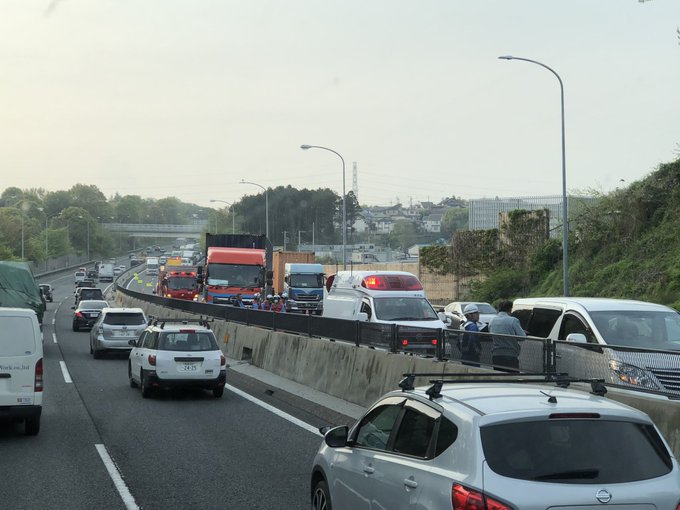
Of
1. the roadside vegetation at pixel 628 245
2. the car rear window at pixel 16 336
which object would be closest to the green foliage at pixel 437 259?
the roadside vegetation at pixel 628 245

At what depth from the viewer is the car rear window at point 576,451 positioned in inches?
197

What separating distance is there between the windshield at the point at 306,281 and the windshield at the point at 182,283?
12.0 metres

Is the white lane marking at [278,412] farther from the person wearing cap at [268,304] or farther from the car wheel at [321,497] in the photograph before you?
the person wearing cap at [268,304]

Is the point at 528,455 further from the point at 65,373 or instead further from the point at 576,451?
the point at 65,373

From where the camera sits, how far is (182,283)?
62.1 metres

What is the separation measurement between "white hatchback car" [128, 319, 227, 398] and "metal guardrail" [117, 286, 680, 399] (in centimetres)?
259

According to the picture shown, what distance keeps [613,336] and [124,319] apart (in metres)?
20.2

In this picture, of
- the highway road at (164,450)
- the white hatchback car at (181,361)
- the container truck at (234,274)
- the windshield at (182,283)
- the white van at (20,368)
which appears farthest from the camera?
the windshield at (182,283)

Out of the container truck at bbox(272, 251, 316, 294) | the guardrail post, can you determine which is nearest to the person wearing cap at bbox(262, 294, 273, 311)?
the guardrail post

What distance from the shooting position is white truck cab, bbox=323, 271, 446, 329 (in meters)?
24.3

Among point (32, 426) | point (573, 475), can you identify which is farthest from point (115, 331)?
point (573, 475)

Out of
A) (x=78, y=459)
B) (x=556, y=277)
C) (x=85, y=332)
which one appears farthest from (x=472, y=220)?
(x=78, y=459)

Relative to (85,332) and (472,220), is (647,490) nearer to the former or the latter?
(85,332)

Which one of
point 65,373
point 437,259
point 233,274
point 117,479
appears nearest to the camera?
point 117,479
